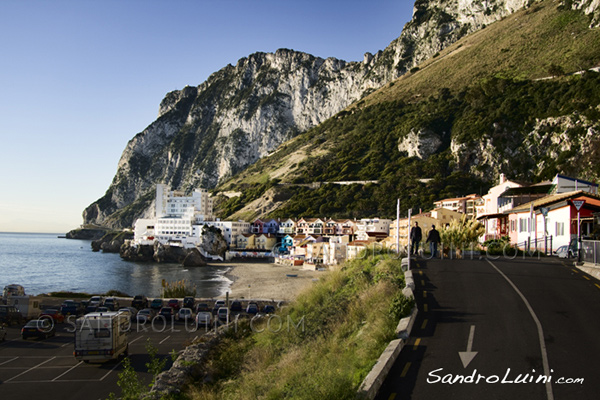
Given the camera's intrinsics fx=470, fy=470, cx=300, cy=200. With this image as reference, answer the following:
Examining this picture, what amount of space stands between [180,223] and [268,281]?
6755 cm

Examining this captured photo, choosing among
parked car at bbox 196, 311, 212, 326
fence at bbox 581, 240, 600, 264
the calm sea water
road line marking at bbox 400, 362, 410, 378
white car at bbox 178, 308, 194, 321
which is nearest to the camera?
road line marking at bbox 400, 362, 410, 378

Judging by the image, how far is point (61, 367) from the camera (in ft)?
62.3

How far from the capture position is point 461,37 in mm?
174375

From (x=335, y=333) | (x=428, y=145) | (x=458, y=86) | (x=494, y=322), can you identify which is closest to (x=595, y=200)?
(x=494, y=322)

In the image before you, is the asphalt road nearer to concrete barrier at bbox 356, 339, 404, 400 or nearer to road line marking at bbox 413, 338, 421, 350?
concrete barrier at bbox 356, 339, 404, 400

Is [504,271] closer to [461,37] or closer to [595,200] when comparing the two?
[595,200]

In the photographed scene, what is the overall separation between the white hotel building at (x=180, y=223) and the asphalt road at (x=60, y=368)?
294 ft

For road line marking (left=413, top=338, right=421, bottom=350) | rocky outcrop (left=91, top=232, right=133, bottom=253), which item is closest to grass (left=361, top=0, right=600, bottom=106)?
rocky outcrop (left=91, top=232, right=133, bottom=253)

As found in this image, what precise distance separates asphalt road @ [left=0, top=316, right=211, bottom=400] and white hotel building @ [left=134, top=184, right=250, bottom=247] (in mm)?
89703

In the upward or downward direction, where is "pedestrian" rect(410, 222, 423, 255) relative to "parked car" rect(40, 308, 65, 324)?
upward

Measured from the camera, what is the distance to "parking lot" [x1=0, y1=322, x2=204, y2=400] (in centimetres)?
1586

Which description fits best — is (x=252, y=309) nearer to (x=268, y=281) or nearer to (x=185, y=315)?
(x=185, y=315)

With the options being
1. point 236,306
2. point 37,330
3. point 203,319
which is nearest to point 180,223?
point 236,306

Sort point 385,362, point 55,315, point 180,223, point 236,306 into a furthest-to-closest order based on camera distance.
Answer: point 180,223 → point 236,306 → point 55,315 → point 385,362
